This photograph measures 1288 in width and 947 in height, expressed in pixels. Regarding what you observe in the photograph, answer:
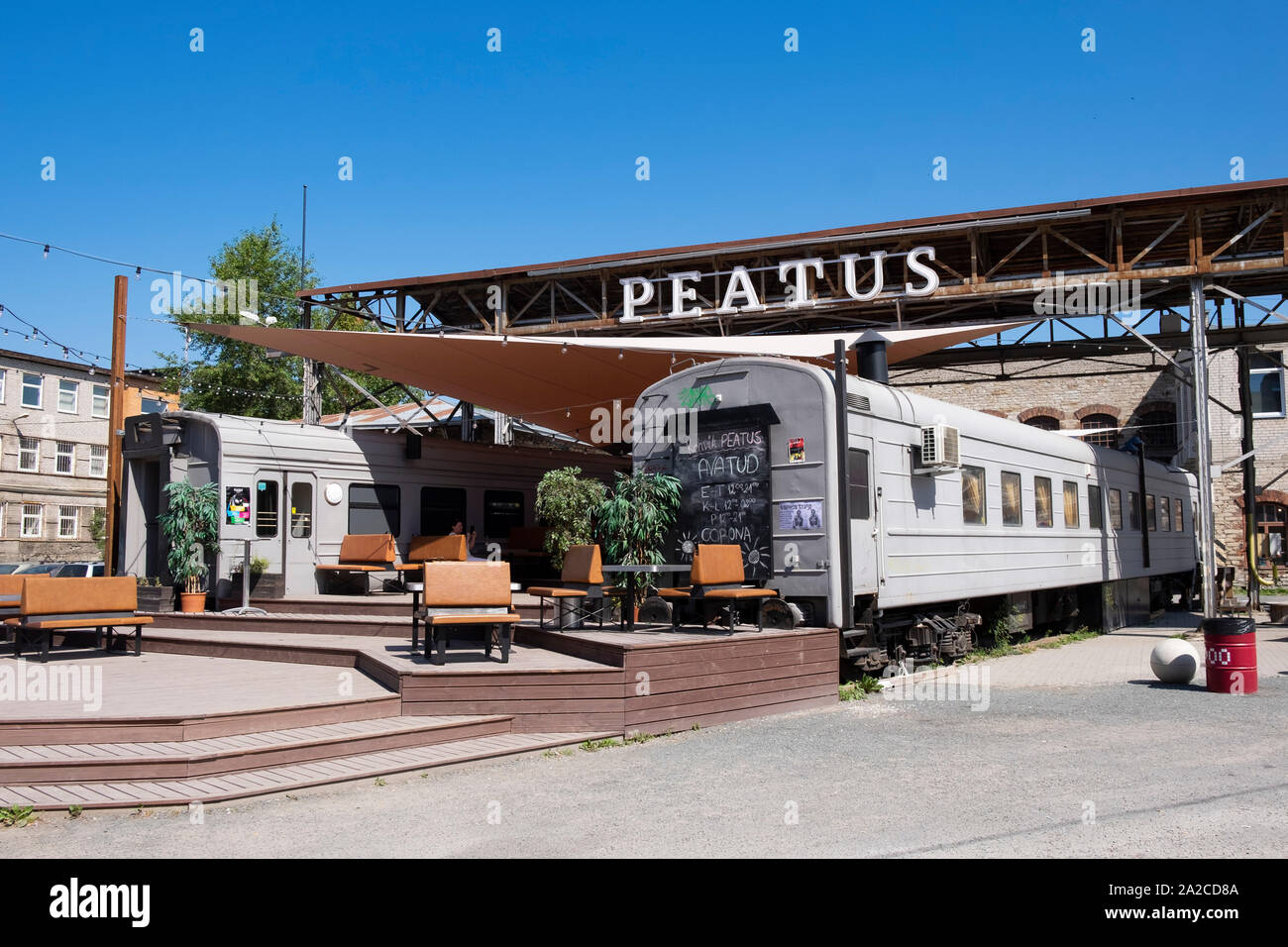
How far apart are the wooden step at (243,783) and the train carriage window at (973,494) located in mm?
6508

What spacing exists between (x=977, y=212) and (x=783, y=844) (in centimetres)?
1231

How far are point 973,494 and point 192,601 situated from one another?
31.3 feet

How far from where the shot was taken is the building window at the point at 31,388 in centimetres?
3706

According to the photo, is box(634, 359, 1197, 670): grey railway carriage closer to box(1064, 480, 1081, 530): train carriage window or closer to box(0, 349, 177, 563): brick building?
box(1064, 480, 1081, 530): train carriage window

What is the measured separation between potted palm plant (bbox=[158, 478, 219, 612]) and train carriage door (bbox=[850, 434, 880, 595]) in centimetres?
808

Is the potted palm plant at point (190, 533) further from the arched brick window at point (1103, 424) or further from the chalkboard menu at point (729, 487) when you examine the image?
the arched brick window at point (1103, 424)

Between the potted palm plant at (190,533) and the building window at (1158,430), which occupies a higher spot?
the building window at (1158,430)

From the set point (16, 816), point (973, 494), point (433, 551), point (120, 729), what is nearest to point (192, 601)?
point (433, 551)

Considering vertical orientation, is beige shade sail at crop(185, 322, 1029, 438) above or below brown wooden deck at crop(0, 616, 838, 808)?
above

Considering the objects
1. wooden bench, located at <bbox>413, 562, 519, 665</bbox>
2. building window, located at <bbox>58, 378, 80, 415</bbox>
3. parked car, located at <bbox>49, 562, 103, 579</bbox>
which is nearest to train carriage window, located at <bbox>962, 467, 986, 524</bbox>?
wooden bench, located at <bbox>413, 562, 519, 665</bbox>

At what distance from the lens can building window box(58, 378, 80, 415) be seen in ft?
126

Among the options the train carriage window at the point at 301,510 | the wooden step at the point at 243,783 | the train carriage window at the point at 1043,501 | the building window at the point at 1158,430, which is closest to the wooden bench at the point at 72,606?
the train carriage window at the point at 301,510

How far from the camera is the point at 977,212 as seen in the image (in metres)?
15.0
